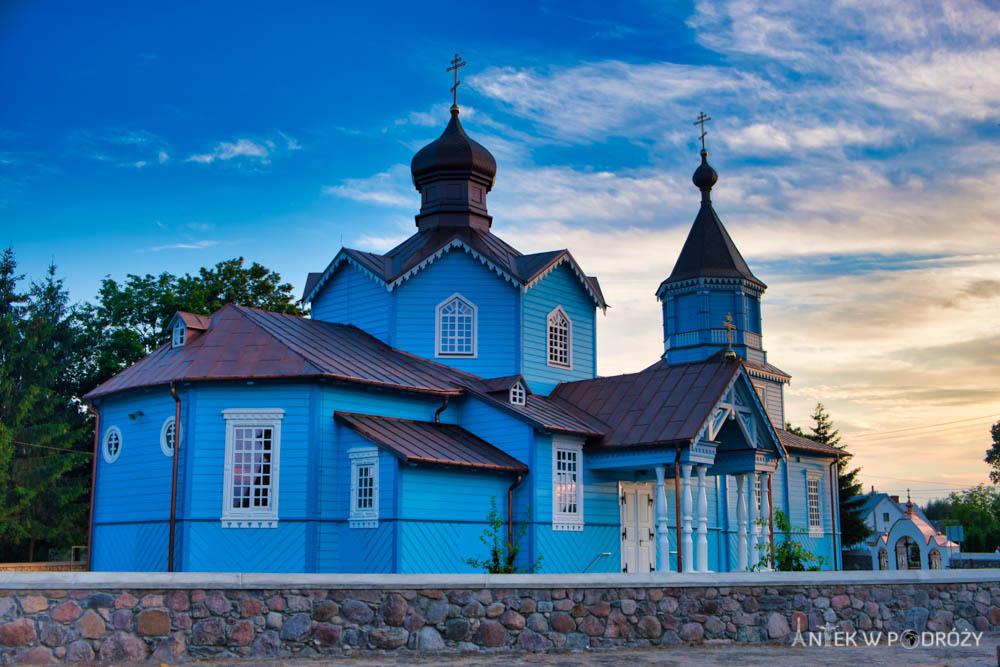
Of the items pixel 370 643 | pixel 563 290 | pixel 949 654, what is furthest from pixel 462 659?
pixel 563 290

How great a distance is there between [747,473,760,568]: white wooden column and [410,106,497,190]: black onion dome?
10.8 metres

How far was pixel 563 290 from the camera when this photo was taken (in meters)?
23.8

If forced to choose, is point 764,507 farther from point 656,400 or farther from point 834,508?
point 834,508

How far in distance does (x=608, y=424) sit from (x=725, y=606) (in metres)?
9.91

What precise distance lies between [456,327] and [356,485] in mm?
5586

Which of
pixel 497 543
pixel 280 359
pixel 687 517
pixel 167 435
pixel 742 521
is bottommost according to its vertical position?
pixel 497 543

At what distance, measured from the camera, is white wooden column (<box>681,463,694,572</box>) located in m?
19.3

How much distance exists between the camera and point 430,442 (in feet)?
61.4

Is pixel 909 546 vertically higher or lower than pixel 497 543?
lower

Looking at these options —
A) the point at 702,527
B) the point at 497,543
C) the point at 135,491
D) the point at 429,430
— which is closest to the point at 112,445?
the point at 135,491

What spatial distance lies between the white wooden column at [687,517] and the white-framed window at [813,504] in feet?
49.5

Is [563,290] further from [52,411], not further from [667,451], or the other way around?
[52,411]

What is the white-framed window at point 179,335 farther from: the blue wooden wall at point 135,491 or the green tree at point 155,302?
the green tree at point 155,302

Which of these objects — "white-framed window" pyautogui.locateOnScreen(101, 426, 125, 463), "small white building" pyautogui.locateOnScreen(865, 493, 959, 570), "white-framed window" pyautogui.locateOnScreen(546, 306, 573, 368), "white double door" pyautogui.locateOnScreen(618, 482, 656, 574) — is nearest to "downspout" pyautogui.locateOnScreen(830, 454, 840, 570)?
"small white building" pyautogui.locateOnScreen(865, 493, 959, 570)
